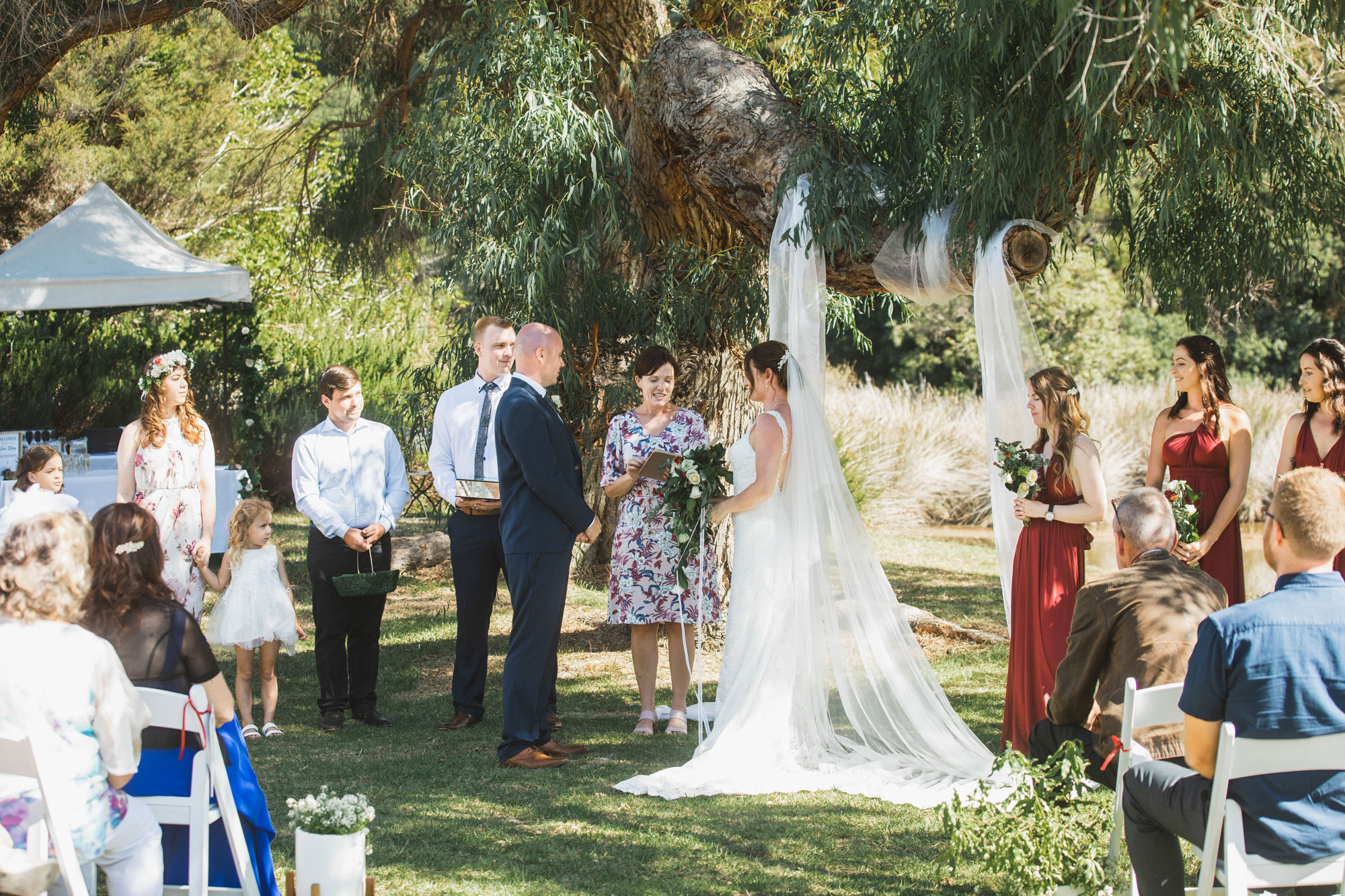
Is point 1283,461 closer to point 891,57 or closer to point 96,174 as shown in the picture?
point 891,57

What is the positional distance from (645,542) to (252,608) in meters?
1.87

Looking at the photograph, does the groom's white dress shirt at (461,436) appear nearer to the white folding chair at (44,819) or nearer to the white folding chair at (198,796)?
the white folding chair at (198,796)

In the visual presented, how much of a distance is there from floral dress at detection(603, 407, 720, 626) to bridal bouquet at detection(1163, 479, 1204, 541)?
2.12 m

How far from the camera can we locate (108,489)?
920cm

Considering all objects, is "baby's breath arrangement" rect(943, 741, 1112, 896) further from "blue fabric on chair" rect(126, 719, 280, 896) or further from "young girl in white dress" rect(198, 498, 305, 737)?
"young girl in white dress" rect(198, 498, 305, 737)

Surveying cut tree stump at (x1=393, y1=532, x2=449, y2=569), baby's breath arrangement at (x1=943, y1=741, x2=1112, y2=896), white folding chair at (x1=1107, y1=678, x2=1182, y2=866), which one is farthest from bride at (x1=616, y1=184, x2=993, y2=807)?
cut tree stump at (x1=393, y1=532, x2=449, y2=569)

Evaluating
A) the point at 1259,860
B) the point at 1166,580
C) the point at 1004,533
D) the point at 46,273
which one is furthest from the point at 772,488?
the point at 46,273

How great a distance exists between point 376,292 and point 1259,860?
1887 centimetres

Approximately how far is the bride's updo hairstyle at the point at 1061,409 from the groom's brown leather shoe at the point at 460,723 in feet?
10.1

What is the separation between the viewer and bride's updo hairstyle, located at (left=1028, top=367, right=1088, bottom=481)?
4.67 meters

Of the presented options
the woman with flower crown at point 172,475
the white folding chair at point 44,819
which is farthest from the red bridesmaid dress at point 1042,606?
the woman with flower crown at point 172,475

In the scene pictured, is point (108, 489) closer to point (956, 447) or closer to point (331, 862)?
point (331, 862)

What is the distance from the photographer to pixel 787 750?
4840 millimetres

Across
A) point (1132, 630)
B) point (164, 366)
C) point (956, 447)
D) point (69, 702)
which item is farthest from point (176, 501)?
point (956, 447)
